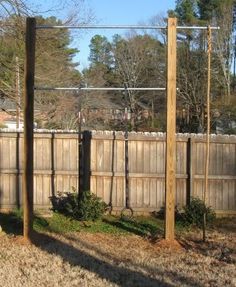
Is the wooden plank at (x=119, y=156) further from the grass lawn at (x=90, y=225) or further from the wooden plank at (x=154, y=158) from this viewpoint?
the grass lawn at (x=90, y=225)

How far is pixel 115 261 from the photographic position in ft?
26.6

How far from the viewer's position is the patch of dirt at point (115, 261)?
6930mm

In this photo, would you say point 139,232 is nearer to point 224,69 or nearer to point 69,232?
point 69,232

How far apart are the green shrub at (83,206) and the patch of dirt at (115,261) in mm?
1393

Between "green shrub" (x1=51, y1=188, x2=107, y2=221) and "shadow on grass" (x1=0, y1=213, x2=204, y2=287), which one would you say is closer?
"shadow on grass" (x1=0, y1=213, x2=204, y2=287)

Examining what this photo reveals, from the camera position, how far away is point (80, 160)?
44.4 feet

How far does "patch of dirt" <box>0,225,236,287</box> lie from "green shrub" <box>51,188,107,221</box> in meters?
1.39

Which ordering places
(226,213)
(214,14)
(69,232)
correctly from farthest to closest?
(214,14)
(226,213)
(69,232)

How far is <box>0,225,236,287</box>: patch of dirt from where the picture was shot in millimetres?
6930

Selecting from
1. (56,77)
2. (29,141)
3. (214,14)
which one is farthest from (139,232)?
(214,14)

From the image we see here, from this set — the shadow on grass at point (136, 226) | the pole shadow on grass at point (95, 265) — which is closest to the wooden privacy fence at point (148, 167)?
the shadow on grass at point (136, 226)

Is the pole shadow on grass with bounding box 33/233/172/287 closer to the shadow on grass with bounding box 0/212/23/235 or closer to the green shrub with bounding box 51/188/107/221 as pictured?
the shadow on grass with bounding box 0/212/23/235

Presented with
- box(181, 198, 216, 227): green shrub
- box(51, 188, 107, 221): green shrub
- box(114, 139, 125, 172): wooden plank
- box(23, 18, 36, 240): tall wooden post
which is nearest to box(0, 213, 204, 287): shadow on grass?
box(23, 18, 36, 240): tall wooden post

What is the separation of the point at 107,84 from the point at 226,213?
35951 mm
